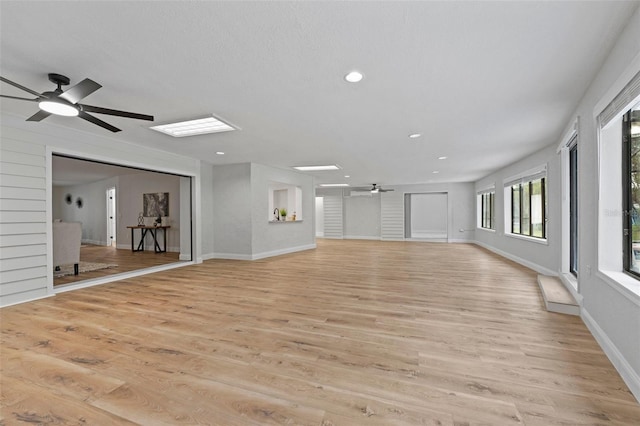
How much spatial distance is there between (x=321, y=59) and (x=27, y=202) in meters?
4.16

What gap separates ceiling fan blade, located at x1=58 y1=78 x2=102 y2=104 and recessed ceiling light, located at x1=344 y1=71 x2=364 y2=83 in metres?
2.00

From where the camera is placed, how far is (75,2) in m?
1.60

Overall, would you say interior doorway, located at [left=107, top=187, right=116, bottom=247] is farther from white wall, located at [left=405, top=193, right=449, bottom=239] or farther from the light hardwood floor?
white wall, located at [left=405, top=193, right=449, bottom=239]

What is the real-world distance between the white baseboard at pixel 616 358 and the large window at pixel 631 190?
563 millimetres

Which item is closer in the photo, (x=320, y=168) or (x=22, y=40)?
(x=22, y=40)

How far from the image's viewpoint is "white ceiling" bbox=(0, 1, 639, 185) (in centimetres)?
167

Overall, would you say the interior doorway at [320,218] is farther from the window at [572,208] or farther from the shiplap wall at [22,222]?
the shiplap wall at [22,222]

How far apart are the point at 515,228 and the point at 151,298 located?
25.0 feet

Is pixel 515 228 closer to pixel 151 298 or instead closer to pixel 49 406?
pixel 151 298

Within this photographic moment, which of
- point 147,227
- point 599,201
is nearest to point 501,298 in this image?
point 599,201

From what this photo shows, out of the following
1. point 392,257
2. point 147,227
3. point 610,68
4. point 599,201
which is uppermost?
point 610,68

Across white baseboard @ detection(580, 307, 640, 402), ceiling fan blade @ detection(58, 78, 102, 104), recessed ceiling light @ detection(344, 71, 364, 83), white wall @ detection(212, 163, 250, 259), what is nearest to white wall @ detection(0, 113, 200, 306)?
ceiling fan blade @ detection(58, 78, 102, 104)

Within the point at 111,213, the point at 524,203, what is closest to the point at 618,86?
the point at 524,203

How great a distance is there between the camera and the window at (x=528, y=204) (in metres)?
5.29
